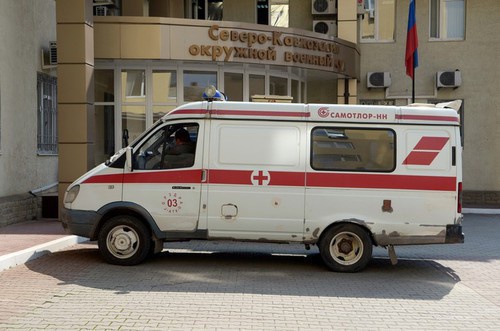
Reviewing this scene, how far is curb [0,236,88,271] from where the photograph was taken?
8141mm

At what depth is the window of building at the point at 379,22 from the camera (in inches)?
709

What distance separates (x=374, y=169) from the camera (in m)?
8.37

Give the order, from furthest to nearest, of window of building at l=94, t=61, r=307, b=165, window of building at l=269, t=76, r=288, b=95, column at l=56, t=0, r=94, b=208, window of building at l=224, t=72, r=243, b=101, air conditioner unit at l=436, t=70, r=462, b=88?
air conditioner unit at l=436, t=70, r=462, b=88 → window of building at l=269, t=76, r=288, b=95 → window of building at l=224, t=72, r=243, b=101 → window of building at l=94, t=61, r=307, b=165 → column at l=56, t=0, r=94, b=208

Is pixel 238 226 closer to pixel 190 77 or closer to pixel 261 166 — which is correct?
pixel 261 166

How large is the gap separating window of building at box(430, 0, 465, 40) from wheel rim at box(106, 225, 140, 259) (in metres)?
13.2

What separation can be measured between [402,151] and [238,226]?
2.71 m

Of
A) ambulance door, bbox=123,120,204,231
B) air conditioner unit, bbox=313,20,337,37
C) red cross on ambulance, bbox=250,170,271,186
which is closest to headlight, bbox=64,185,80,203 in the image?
ambulance door, bbox=123,120,204,231

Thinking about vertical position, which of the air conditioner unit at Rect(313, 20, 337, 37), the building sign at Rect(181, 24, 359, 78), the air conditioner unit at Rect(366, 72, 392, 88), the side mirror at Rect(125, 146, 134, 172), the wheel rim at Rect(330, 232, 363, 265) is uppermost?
the air conditioner unit at Rect(313, 20, 337, 37)

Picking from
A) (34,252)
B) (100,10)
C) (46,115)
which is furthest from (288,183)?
(100,10)

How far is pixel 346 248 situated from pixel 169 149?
10.1ft

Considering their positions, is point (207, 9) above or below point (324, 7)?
above

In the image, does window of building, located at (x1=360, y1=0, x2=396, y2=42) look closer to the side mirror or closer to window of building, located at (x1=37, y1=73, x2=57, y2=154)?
window of building, located at (x1=37, y1=73, x2=57, y2=154)

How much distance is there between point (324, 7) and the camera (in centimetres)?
1703

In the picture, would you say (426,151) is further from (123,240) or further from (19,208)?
(19,208)
